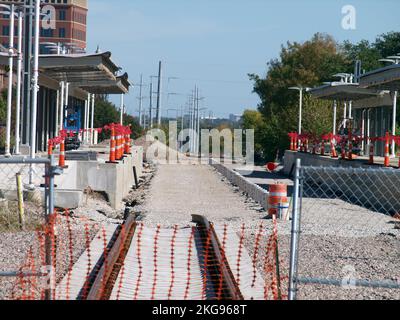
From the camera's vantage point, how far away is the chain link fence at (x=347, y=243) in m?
10.5

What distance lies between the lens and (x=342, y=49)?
9669 centimetres

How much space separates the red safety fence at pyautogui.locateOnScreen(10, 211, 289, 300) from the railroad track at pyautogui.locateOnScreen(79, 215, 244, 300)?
1 cm

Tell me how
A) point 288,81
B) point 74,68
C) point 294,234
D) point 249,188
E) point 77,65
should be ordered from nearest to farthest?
1. point 294,234
2. point 249,188
3. point 77,65
4. point 74,68
5. point 288,81

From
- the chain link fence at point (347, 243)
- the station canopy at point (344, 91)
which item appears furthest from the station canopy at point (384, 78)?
the chain link fence at point (347, 243)

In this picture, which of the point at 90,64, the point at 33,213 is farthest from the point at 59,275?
the point at 90,64

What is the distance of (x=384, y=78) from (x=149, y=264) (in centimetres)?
Answer: 2212

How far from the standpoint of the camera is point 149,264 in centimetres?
1503

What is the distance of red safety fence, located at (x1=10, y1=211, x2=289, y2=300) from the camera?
11992 millimetres

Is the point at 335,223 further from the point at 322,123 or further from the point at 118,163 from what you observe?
the point at 322,123

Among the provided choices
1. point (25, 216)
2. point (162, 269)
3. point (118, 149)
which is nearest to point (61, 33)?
point (118, 149)
